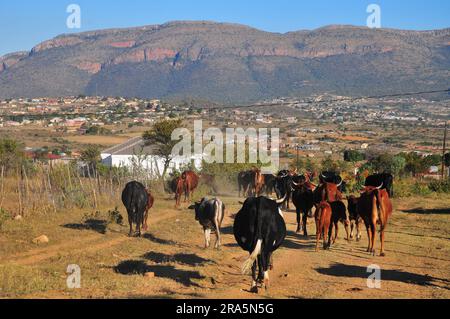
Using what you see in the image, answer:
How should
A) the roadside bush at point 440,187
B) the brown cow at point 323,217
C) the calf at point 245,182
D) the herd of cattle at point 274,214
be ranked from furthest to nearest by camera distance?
the roadside bush at point 440,187, the calf at point 245,182, the brown cow at point 323,217, the herd of cattle at point 274,214

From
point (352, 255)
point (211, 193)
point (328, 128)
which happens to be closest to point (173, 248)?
point (352, 255)

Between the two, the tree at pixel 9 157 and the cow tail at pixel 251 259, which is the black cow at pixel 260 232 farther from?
the tree at pixel 9 157

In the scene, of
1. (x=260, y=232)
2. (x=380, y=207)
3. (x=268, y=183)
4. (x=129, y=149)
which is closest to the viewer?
(x=260, y=232)

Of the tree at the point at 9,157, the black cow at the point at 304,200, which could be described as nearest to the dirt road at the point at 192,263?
the black cow at the point at 304,200

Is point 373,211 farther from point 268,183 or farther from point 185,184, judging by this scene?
point 268,183

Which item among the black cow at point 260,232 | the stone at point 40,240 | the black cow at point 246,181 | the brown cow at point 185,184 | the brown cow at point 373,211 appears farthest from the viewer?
the black cow at point 246,181

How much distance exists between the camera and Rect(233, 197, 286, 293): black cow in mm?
12344

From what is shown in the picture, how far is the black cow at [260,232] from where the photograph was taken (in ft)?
40.5

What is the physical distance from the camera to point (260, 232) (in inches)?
487

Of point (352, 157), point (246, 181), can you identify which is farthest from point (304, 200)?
point (352, 157)

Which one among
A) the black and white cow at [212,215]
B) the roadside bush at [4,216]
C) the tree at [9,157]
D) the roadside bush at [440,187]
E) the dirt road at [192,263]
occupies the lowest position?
the roadside bush at [440,187]

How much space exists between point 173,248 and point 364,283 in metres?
6.54

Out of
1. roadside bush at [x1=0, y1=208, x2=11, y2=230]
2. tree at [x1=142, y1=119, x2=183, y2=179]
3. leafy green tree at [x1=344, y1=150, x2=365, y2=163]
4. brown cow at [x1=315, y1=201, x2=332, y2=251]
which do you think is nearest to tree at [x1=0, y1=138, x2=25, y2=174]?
roadside bush at [x1=0, y1=208, x2=11, y2=230]

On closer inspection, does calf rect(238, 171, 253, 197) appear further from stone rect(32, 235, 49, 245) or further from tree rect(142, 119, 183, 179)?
stone rect(32, 235, 49, 245)
